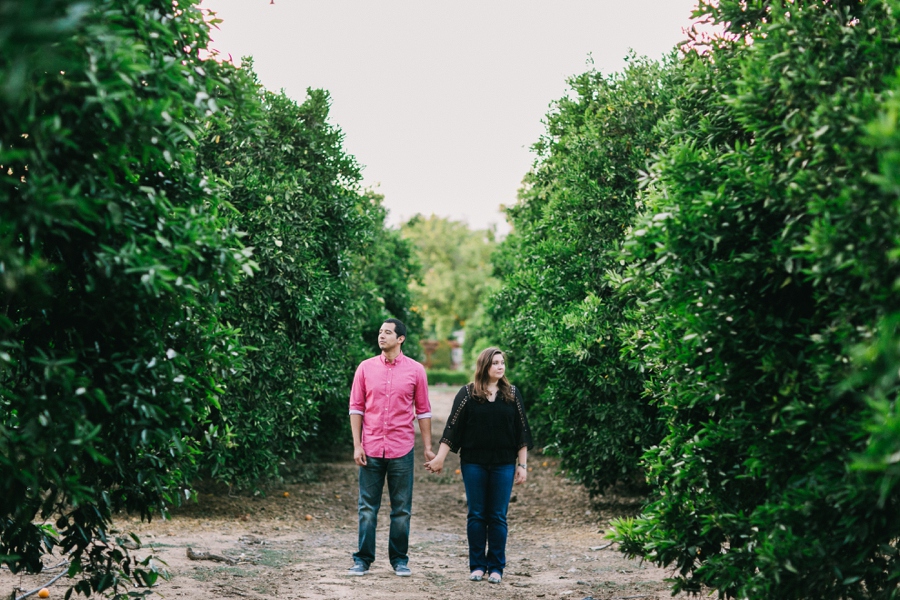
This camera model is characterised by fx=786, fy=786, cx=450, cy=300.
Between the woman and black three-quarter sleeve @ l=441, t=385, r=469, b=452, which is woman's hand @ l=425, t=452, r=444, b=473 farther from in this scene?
black three-quarter sleeve @ l=441, t=385, r=469, b=452

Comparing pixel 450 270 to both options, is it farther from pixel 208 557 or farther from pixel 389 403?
pixel 389 403

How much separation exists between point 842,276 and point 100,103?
3433 millimetres

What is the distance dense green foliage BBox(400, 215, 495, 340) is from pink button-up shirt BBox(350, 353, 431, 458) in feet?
123

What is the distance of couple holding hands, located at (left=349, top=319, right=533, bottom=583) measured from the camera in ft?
23.2

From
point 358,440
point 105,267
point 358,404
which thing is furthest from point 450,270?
point 105,267

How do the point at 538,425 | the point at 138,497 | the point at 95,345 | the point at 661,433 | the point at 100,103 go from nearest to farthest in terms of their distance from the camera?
the point at 100,103, the point at 95,345, the point at 138,497, the point at 661,433, the point at 538,425

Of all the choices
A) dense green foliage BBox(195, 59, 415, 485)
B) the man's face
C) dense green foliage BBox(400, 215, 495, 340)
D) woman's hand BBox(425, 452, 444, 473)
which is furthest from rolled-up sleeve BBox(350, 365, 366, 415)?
dense green foliage BBox(400, 215, 495, 340)

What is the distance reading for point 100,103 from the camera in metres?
3.44

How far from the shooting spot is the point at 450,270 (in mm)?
63125

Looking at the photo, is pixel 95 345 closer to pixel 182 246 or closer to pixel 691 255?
pixel 182 246

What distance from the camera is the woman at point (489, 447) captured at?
705cm

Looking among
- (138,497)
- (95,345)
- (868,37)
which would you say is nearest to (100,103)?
(95,345)

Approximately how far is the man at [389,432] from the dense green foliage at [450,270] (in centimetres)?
3755

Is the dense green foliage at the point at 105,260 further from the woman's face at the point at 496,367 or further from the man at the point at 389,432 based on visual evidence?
the woman's face at the point at 496,367
